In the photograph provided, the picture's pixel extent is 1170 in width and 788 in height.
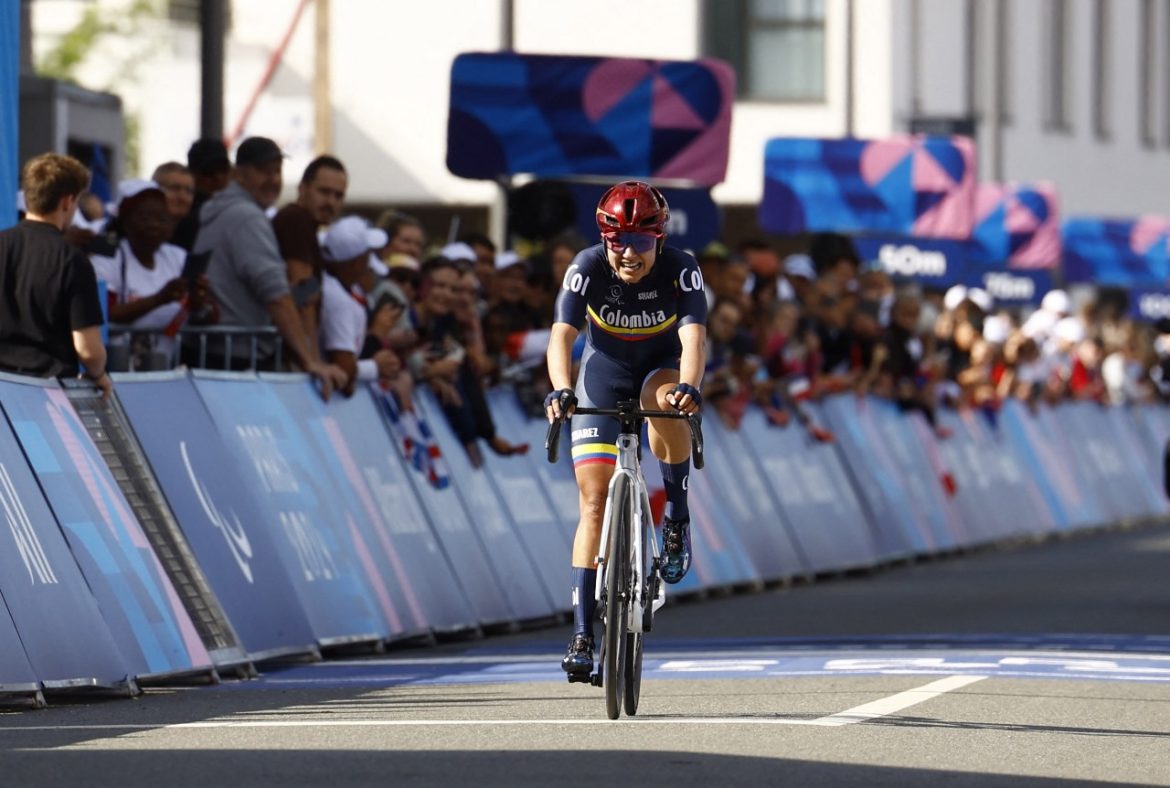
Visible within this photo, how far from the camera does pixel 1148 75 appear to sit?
191 ft

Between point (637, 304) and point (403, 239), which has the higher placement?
point (403, 239)

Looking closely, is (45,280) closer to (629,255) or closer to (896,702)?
(629,255)

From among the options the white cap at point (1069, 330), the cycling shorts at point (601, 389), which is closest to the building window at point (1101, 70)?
the white cap at point (1069, 330)

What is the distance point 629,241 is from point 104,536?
2.60 m

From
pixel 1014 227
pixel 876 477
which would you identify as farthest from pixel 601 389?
pixel 1014 227

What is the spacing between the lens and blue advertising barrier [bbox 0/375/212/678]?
41.7ft

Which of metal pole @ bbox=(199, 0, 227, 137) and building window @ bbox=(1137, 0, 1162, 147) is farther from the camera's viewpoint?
building window @ bbox=(1137, 0, 1162, 147)

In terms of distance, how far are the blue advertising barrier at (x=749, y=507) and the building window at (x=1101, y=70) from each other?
33.7 metres

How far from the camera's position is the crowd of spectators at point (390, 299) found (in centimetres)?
1512

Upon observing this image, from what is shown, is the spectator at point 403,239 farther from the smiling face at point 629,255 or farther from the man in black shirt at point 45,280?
the smiling face at point 629,255

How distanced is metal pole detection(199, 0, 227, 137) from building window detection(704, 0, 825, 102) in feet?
96.9

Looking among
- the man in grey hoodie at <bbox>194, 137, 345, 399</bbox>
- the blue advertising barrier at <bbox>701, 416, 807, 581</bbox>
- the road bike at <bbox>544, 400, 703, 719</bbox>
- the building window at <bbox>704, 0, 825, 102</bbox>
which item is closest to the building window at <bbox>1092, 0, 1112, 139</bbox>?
the building window at <bbox>704, 0, 825, 102</bbox>

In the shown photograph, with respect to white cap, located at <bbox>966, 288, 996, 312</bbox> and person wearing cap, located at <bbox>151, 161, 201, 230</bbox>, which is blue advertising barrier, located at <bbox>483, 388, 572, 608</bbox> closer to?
person wearing cap, located at <bbox>151, 161, 201, 230</bbox>

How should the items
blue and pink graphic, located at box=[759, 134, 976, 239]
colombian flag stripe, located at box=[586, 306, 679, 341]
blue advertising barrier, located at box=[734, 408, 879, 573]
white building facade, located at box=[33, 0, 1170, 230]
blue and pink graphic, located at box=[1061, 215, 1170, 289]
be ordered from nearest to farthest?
colombian flag stripe, located at box=[586, 306, 679, 341]
blue advertising barrier, located at box=[734, 408, 879, 573]
blue and pink graphic, located at box=[759, 134, 976, 239]
blue and pink graphic, located at box=[1061, 215, 1170, 289]
white building facade, located at box=[33, 0, 1170, 230]
